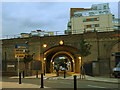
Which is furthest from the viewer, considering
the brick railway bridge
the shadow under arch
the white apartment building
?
the white apartment building

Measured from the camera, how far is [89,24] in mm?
62875

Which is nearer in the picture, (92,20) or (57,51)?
(57,51)

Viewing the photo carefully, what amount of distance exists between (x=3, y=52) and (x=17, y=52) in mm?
10392

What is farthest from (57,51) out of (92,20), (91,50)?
(92,20)

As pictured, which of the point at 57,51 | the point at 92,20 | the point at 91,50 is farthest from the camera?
the point at 92,20

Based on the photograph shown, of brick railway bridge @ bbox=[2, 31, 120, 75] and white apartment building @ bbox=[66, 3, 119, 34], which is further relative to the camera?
white apartment building @ bbox=[66, 3, 119, 34]

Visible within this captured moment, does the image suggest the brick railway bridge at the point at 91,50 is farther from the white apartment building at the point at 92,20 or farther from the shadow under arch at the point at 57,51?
the white apartment building at the point at 92,20

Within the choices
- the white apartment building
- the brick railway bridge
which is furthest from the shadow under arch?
the white apartment building

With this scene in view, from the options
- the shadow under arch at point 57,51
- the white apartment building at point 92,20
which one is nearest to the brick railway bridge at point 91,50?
the shadow under arch at point 57,51

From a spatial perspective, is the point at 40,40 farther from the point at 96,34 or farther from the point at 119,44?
the point at 119,44

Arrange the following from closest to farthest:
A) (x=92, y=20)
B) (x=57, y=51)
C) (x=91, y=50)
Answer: (x=91, y=50)
(x=57, y=51)
(x=92, y=20)

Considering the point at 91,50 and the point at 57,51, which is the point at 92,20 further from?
the point at 91,50

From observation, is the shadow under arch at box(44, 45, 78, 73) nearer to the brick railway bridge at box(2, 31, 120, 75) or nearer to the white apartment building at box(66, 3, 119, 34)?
the brick railway bridge at box(2, 31, 120, 75)

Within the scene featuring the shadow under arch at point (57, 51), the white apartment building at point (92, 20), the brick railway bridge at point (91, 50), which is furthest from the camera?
the white apartment building at point (92, 20)
